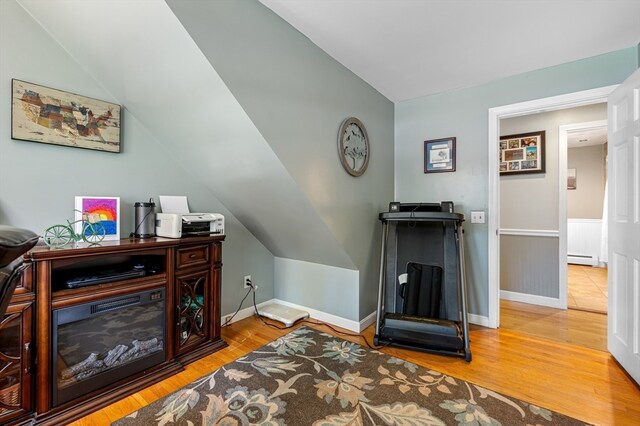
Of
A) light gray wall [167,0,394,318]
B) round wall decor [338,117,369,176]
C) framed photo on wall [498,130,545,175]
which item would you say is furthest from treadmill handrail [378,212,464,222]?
framed photo on wall [498,130,545,175]

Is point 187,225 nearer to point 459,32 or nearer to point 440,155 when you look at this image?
point 459,32

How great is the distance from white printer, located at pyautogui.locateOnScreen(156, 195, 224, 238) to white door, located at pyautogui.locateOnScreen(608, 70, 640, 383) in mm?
2948

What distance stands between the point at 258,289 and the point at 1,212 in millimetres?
2064

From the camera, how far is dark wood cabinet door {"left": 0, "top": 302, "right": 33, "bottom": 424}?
1370mm

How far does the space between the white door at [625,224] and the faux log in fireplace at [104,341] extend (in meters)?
3.11

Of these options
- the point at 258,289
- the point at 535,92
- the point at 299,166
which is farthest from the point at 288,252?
the point at 535,92

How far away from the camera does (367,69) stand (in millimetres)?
2502

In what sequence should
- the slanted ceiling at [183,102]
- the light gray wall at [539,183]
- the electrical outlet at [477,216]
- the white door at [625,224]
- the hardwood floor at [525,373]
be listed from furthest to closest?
the light gray wall at [539,183] → the electrical outlet at [477,216] → the white door at [625,224] → the hardwood floor at [525,373] → the slanted ceiling at [183,102]

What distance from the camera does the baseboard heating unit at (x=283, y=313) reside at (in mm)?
2771

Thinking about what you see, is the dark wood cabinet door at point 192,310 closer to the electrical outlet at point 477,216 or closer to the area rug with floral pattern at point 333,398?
the area rug with floral pattern at point 333,398

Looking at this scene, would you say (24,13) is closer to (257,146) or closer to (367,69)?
(257,146)

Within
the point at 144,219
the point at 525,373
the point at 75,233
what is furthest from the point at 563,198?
the point at 75,233

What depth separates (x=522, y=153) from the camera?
356 cm

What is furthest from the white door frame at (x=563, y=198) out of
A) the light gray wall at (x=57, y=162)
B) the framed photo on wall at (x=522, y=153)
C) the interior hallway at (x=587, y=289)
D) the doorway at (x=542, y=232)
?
the light gray wall at (x=57, y=162)
